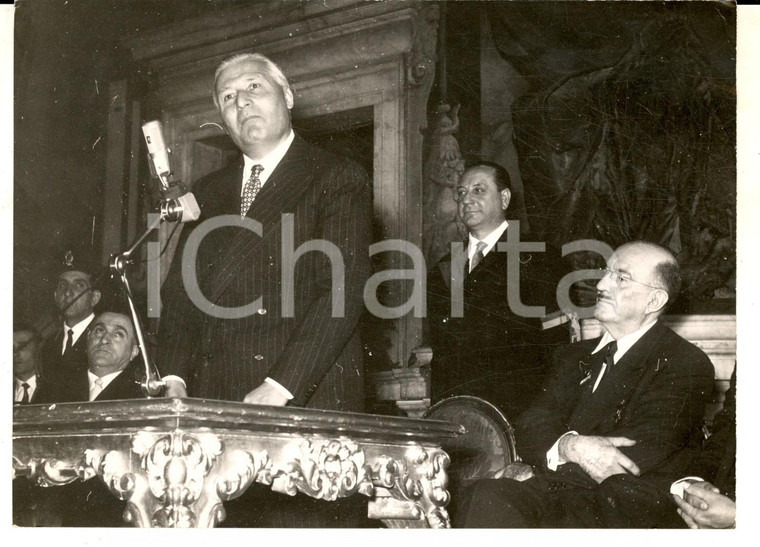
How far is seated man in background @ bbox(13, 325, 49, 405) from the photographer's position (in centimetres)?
420

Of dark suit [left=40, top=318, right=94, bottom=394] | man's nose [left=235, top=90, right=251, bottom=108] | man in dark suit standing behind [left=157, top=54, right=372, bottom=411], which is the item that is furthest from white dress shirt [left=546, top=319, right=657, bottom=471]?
dark suit [left=40, top=318, right=94, bottom=394]

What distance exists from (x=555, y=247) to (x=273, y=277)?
3.74 ft

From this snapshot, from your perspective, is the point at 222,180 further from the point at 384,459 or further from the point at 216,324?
the point at 384,459

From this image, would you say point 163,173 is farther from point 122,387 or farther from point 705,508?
point 705,508

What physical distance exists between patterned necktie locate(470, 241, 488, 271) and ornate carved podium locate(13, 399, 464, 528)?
0.87 m

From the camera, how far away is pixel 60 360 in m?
4.31

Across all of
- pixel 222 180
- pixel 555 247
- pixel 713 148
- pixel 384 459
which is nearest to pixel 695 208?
pixel 713 148

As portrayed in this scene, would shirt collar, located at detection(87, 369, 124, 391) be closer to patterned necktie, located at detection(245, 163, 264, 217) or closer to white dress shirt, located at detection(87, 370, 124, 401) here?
white dress shirt, located at detection(87, 370, 124, 401)

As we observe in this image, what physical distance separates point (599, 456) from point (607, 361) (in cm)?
38

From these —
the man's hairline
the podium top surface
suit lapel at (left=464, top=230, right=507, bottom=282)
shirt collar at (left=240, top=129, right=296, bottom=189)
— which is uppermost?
the man's hairline

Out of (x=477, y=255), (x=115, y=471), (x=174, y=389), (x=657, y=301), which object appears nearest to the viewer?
(x=115, y=471)

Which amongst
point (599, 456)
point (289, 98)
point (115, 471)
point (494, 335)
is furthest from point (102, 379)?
point (599, 456)

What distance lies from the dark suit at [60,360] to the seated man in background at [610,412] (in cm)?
170

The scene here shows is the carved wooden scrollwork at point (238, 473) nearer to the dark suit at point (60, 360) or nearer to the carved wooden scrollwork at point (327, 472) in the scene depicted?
the carved wooden scrollwork at point (327, 472)
